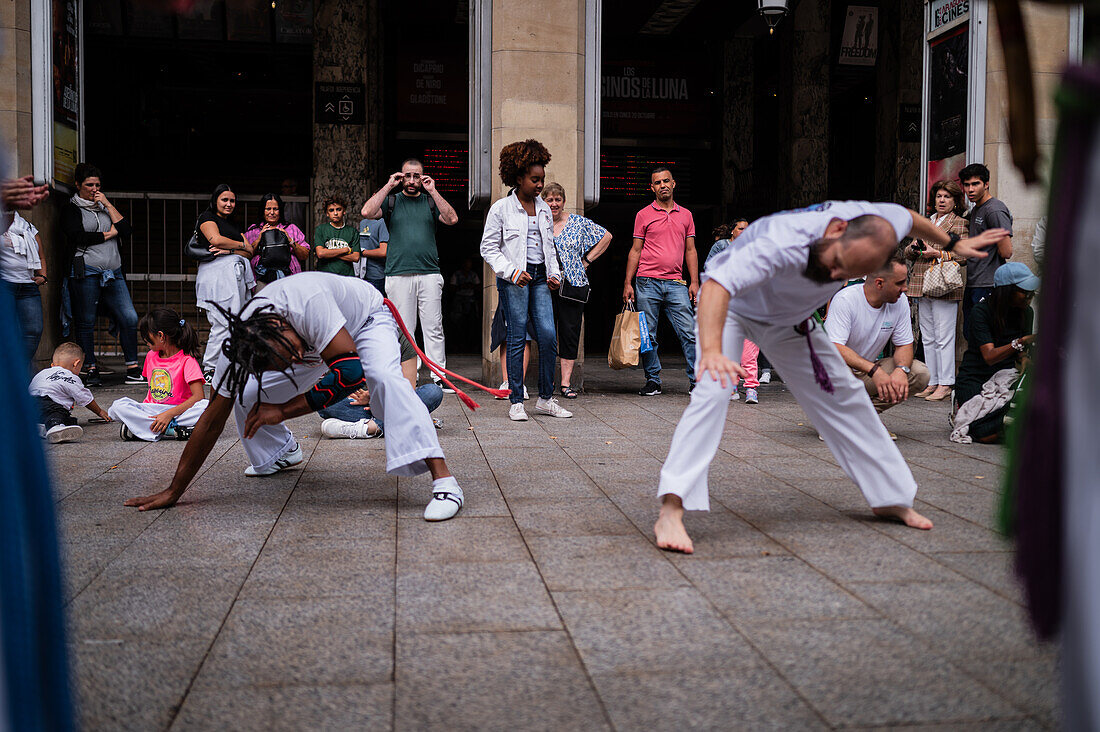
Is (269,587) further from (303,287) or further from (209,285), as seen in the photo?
(209,285)

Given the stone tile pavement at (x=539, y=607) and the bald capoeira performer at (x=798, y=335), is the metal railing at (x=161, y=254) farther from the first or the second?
the bald capoeira performer at (x=798, y=335)

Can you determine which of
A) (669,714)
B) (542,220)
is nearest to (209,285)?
(542,220)

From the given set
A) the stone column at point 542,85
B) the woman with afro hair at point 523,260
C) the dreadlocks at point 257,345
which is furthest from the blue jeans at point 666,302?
the dreadlocks at point 257,345

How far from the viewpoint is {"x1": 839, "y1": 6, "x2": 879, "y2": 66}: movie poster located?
16.1 m

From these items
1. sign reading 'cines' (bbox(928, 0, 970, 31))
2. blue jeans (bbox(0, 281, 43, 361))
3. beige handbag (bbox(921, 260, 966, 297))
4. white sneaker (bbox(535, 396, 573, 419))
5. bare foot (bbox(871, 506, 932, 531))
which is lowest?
white sneaker (bbox(535, 396, 573, 419))

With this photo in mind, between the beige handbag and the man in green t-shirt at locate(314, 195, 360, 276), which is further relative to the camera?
the man in green t-shirt at locate(314, 195, 360, 276)

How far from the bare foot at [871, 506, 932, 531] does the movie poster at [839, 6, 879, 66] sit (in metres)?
13.7

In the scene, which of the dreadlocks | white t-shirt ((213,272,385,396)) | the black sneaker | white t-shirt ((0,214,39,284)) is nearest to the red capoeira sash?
white t-shirt ((213,272,385,396))

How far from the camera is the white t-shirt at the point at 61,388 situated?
6.89 meters

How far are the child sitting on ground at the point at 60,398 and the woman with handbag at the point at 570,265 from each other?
3838 mm

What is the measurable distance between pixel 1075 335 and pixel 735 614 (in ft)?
6.02

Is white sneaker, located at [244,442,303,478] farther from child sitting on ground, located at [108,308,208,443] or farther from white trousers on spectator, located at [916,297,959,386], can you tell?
white trousers on spectator, located at [916,297,959,386]

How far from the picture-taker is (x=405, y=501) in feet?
15.9

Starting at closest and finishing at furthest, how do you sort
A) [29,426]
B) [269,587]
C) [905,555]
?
[29,426] → [269,587] → [905,555]
